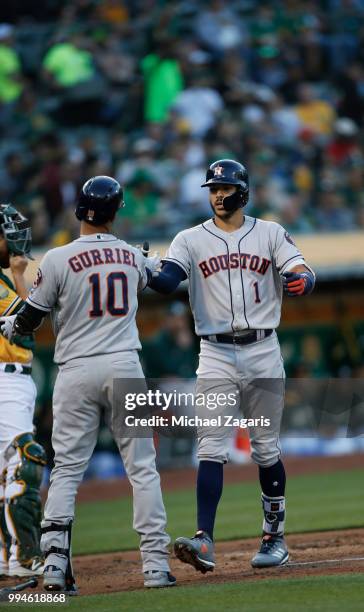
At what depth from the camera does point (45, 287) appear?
5.59 m

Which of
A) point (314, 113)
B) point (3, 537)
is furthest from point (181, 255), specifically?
point (314, 113)

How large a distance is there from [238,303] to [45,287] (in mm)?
1059

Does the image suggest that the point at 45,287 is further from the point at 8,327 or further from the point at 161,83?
the point at 161,83

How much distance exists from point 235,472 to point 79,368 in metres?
7.89

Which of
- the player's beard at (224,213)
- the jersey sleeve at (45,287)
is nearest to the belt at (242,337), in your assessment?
the player's beard at (224,213)

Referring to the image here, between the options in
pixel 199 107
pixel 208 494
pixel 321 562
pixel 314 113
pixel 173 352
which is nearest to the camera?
pixel 208 494

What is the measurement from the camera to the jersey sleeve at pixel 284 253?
614 centimetres

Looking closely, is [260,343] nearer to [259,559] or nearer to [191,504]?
[259,559]

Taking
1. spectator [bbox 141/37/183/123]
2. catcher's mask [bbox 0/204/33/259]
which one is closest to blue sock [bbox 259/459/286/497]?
catcher's mask [bbox 0/204/33/259]

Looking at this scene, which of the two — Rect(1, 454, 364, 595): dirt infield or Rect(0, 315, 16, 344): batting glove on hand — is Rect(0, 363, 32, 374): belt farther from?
Rect(1, 454, 364, 595): dirt infield

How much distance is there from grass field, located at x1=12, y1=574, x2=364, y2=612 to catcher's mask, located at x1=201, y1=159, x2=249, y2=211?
193 centimetres

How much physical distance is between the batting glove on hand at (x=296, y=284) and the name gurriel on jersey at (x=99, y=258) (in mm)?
786

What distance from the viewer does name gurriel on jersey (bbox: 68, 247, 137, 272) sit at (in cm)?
557

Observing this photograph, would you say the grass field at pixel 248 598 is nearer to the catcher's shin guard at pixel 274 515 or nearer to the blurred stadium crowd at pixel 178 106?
the catcher's shin guard at pixel 274 515
